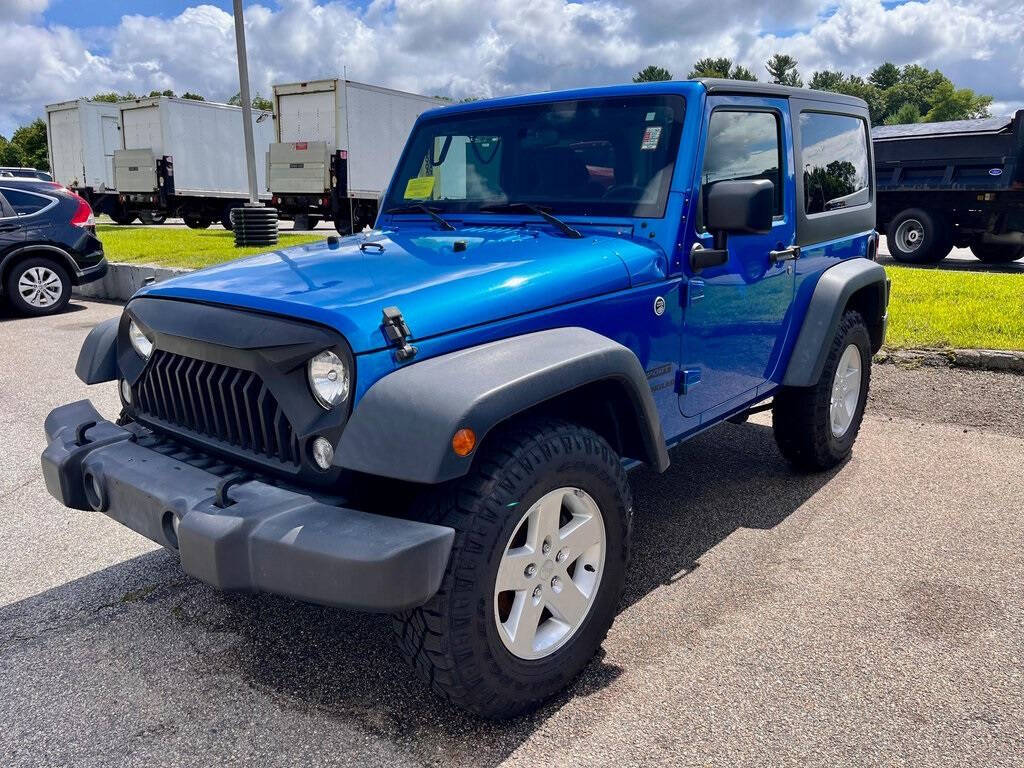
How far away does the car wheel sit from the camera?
32.6 ft

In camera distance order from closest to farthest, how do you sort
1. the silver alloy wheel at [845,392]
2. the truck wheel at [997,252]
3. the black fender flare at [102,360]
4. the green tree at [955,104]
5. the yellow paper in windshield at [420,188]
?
the black fender flare at [102,360], the yellow paper in windshield at [420,188], the silver alloy wheel at [845,392], the truck wheel at [997,252], the green tree at [955,104]

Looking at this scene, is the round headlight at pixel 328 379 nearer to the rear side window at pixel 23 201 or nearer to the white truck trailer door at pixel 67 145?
the rear side window at pixel 23 201

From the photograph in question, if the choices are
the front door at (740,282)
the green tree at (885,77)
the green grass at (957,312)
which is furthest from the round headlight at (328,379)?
the green tree at (885,77)

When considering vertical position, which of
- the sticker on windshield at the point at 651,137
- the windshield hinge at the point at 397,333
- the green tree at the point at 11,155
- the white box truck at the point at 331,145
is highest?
the green tree at the point at 11,155

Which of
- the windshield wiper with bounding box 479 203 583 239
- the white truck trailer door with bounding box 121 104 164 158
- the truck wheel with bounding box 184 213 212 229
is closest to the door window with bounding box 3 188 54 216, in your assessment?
the windshield wiper with bounding box 479 203 583 239

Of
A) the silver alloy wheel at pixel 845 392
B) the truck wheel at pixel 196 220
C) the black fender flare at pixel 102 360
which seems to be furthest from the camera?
the truck wheel at pixel 196 220

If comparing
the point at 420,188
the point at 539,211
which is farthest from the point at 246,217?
the point at 539,211

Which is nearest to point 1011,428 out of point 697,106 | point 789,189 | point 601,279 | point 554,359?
point 789,189

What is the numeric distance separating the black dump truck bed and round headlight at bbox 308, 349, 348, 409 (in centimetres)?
1226

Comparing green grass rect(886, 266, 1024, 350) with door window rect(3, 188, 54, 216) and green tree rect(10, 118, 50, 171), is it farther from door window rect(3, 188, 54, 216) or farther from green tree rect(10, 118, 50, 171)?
green tree rect(10, 118, 50, 171)

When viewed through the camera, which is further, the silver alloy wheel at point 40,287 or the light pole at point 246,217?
the light pole at point 246,217

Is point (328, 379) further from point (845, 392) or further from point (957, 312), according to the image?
point (957, 312)

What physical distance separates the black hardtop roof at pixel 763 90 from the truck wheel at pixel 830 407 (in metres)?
1.15

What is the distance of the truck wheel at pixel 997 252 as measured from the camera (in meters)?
14.2
